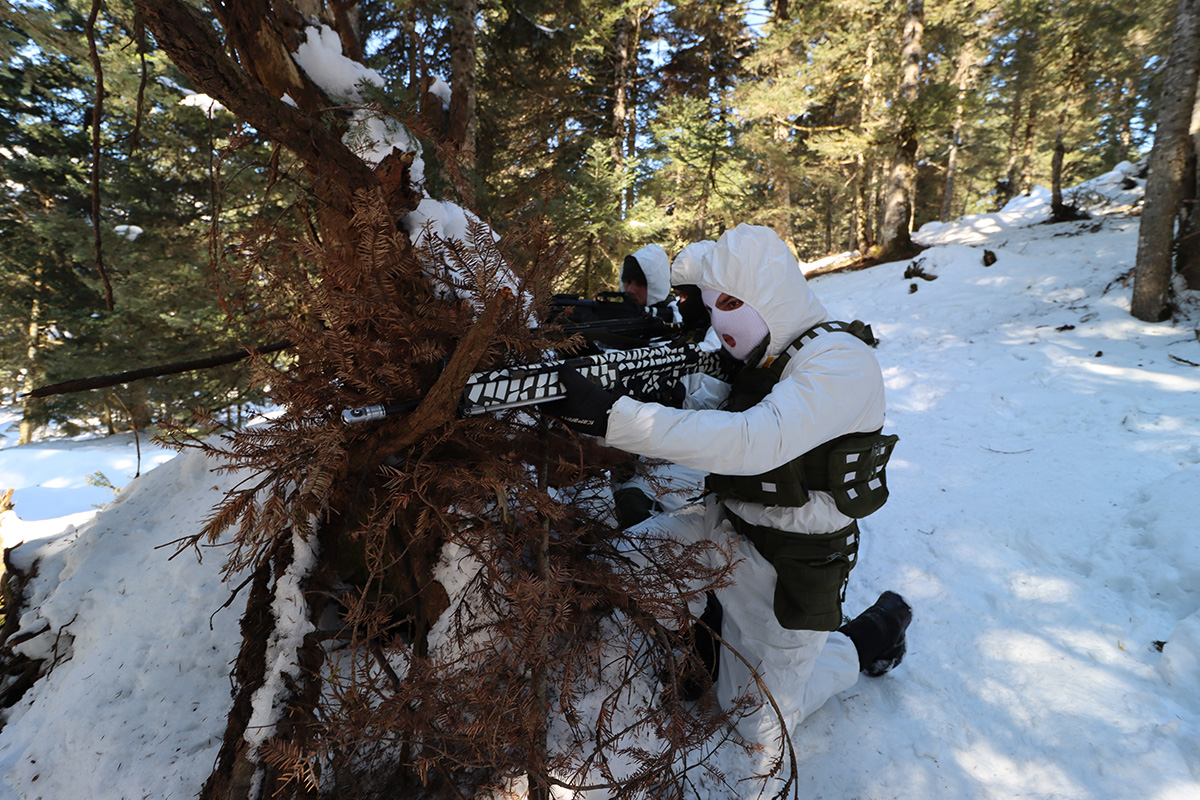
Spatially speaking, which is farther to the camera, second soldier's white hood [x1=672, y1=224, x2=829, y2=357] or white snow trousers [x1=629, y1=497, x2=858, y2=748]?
white snow trousers [x1=629, y1=497, x2=858, y2=748]

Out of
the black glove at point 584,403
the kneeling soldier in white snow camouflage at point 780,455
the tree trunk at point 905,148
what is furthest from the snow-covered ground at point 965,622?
the tree trunk at point 905,148

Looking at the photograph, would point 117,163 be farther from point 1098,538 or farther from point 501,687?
point 1098,538

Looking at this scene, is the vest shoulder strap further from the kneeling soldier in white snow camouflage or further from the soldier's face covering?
the soldier's face covering

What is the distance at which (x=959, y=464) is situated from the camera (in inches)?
182

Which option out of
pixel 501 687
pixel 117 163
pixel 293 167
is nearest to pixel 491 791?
pixel 501 687

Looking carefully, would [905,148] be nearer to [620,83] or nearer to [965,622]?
[620,83]

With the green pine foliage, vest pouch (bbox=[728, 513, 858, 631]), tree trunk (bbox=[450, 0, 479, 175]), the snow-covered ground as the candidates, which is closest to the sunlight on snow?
the snow-covered ground

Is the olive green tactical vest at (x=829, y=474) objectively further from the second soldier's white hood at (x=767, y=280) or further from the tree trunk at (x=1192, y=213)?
the tree trunk at (x=1192, y=213)

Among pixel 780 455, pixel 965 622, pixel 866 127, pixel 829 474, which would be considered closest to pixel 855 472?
pixel 829 474

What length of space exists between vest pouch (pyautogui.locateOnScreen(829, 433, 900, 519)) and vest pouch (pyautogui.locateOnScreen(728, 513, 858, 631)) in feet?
0.63

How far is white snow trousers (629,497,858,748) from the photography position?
7.89 feet

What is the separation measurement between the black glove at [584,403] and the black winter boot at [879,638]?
191 cm

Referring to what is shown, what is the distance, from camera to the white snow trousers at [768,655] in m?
2.40

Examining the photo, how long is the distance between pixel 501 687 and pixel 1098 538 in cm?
405
